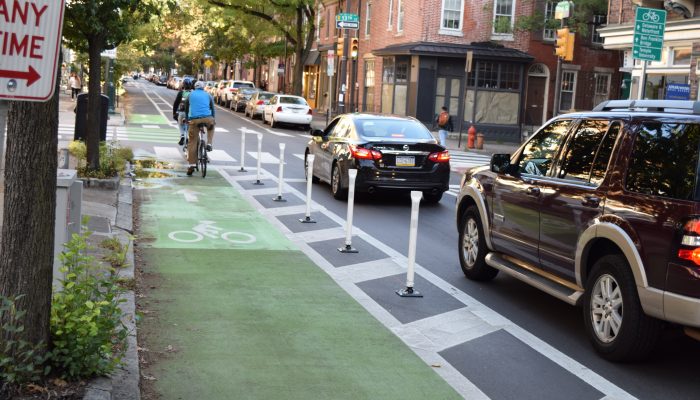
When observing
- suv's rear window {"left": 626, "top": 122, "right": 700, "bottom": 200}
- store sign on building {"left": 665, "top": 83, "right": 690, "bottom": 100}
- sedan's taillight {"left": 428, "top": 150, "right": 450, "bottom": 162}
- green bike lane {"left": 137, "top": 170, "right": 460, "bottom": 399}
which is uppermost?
store sign on building {"left": 665, "top": 83, "right": 690, "bottom": 100}

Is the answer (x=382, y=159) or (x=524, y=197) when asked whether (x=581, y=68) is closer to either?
(x=382, y=159)

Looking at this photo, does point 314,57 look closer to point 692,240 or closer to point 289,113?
point 289,113

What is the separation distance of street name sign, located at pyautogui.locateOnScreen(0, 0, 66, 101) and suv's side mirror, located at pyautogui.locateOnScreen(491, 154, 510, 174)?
17.8ft

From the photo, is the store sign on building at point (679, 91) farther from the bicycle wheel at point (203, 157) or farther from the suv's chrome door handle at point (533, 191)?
the suv's chrome door handle at point (533, 191)

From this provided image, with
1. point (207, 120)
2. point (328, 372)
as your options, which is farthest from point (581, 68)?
point (328, 372)

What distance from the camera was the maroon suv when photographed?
5.91 metres

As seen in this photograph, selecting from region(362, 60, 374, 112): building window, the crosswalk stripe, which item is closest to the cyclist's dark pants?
the crosswalk stripe

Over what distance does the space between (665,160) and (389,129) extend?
355 inches

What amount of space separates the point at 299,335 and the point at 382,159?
790 centimetres

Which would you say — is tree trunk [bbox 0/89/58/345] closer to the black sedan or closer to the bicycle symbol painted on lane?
the bicycle symbol painted on lane

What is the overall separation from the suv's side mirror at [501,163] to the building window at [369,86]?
123 ft

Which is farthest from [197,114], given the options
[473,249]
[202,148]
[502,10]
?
[502,10]

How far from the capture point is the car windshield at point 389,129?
48.9ft

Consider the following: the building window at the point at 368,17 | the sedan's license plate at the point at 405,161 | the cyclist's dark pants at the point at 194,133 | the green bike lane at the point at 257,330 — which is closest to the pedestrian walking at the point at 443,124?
the cyclist's dark pants at the point at 194,133
